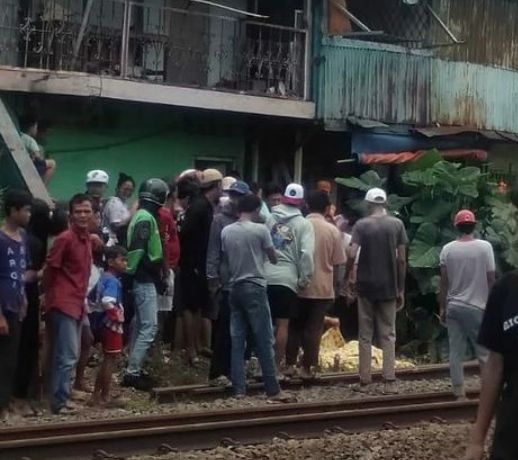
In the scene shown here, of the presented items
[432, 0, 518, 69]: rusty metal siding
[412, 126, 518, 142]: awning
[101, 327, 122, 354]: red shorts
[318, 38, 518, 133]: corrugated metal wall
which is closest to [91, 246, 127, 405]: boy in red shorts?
[101, 327, 122, 354]: red shorts

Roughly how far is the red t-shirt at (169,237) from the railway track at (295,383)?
50.9 inches

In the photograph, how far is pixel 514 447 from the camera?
17.1 ft

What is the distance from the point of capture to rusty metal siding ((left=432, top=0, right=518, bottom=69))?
2380 cm

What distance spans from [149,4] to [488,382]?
51.4 ft

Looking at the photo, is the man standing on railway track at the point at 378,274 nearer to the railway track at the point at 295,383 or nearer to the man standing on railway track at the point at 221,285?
the railway track at the point at 295,383

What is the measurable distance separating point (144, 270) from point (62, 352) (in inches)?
64.5

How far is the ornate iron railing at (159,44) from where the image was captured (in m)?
18.6

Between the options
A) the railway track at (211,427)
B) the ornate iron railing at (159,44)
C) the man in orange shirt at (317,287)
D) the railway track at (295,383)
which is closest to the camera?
the railway track at (211,427)

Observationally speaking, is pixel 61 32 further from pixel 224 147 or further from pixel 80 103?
pixel 224 147

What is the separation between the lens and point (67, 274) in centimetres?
1135

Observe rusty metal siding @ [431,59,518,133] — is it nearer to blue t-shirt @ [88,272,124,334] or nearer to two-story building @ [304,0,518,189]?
two-story building @ [304,0,518,189]

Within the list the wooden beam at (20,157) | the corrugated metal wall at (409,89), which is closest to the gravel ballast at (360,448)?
the wooden beam at (20,157)

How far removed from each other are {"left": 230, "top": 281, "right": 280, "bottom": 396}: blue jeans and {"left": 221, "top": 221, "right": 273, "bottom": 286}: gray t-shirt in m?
0.09

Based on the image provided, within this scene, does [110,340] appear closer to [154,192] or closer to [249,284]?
[249,284]
